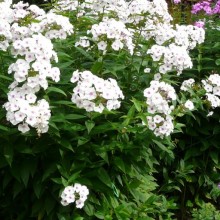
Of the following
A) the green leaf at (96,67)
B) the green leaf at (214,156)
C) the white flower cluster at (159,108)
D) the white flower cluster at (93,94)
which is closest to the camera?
the white flower cluster at (93,94)

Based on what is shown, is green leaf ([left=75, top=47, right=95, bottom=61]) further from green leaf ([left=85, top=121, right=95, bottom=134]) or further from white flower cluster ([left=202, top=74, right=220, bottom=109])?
white flower cluster ([left=202, top=74, right=220, bottom=109])

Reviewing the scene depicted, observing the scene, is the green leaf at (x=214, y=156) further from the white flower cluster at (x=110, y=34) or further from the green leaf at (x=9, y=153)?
the green leaf at (x=9, y=153)

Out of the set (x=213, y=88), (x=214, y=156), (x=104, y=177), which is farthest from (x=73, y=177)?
(x=214, y=156)

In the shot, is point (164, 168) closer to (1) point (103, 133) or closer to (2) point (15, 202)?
(1) point (103, 133)

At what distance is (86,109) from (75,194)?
535mm

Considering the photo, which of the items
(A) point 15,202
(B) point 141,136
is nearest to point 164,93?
(B) point 141,136

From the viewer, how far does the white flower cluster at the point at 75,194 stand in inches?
118

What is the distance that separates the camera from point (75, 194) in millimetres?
3045

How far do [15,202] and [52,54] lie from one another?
1097 mm

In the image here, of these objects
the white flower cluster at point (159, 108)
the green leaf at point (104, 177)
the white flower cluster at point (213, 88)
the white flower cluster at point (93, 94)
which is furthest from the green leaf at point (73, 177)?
the white flower cluster at point (213, 88)

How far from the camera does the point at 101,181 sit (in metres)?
3.30

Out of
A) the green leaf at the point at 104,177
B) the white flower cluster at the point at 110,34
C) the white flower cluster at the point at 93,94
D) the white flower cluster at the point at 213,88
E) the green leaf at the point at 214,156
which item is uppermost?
the white flower cluster at the point at 110,34

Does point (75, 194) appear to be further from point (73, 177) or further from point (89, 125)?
point (89, 125)

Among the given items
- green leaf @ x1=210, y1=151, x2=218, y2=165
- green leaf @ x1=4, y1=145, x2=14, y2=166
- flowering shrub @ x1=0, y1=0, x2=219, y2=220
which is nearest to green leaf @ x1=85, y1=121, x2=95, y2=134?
flowering shrub @ x1=0, y1=0, x2=219, y2=220
